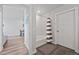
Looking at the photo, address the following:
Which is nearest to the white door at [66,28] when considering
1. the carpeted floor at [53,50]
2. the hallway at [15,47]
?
the carpeted floor at [53,50]

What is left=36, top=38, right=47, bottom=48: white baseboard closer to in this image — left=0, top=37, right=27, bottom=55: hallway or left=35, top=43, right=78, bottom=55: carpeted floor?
left=35, top=43, right=78, bottom=55: carpeted floor

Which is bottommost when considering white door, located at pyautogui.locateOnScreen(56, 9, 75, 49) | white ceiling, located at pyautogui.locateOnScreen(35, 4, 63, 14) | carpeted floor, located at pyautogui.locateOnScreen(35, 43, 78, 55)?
carpeted floor, located at pyautogui.locateOnScreen(35, 43, 78, 55)

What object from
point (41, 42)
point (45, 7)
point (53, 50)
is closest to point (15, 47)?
point (41, 42)

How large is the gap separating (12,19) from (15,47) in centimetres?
50

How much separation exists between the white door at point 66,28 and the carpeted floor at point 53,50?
74mm

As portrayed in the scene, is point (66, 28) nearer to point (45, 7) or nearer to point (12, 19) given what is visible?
point (45, 7)

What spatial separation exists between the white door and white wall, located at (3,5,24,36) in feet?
2.25

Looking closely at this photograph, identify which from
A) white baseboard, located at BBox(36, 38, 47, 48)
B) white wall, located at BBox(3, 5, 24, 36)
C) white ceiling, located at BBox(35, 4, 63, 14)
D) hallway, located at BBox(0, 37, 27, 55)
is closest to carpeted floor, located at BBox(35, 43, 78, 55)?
white baseboard, located at BBox(36, 38, 47, 48)

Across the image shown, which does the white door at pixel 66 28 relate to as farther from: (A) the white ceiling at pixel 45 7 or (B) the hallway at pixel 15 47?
(B) the hallway at pixel 15 47

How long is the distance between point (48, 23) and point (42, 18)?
14cm

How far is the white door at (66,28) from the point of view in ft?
6.29

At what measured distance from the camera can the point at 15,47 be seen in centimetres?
196

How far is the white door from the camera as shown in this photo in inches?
75.4

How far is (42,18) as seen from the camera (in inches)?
78.8
